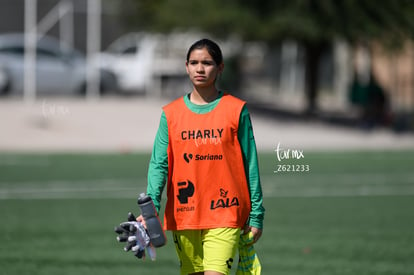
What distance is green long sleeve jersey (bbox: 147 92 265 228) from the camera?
561cm

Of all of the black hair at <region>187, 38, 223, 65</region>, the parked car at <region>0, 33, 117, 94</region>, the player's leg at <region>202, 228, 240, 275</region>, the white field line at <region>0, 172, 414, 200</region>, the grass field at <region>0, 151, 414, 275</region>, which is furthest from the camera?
the parked car at <region>0, 33, 117, 94</region>

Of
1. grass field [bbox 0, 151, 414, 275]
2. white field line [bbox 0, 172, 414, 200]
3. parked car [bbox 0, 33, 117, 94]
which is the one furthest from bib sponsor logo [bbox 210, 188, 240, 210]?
parked car [bbox 0, 33, 117, 94]

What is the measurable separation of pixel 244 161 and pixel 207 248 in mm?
590

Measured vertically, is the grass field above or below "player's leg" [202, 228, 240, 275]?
below

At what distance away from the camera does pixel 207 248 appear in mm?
5590

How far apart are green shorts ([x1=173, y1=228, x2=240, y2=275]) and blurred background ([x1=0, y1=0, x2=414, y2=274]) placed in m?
0.93

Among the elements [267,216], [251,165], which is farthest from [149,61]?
[251,165]

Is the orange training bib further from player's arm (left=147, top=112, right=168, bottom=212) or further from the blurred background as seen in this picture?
the blurred background

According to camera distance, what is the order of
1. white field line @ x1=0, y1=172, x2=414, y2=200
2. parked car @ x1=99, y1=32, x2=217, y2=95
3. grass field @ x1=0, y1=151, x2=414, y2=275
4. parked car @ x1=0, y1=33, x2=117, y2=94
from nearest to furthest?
grass field @ x1=0, y1=151, x2=414, y2=275 < white field line @ x1=0, y1=172, x2=414, y2=200 < parked car @ x1=0, y1=33, x2=117, y2=94 < parked car @ x1=99, y1=32, x2=217, y2=95

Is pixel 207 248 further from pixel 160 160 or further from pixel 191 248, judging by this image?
pixel 160 160

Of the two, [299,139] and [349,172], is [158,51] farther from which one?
[349,172]

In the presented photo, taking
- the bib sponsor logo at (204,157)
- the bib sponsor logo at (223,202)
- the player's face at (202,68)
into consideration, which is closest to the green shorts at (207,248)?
the bib sponsor logo at (223,202)

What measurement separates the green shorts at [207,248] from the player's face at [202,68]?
36.3 inches

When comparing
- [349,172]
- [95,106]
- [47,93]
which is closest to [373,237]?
[349,172]
